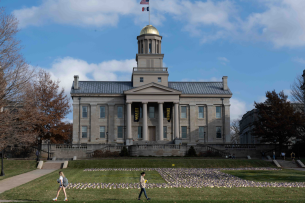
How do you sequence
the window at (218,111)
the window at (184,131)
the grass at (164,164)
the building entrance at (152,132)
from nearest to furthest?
the grass at (164,164), the building entrance at (152,132), the window at (184,131), the window at (218,111)

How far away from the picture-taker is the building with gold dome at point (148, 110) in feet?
222

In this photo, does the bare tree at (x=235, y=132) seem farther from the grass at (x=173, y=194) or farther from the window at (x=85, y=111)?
the grass at (x=173, y=194)

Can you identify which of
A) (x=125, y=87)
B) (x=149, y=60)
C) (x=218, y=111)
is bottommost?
(x=218, y=111)

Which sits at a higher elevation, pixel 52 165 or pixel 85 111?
pixel 85 111

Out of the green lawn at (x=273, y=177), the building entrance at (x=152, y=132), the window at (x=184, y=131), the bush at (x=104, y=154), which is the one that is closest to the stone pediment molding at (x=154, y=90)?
the building entrance at (x=152, y=132)

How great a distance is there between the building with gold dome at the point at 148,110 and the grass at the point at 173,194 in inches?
1658

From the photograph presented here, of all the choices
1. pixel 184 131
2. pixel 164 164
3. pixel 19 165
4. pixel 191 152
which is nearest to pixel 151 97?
pixel 184 131

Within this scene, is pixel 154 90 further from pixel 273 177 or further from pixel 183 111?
pixel 273 177

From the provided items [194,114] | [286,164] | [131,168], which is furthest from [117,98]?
[286,164]

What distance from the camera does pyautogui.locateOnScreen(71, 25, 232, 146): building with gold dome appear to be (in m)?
67.8

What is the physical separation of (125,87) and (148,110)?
6742 mm

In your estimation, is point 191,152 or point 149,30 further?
point 149,30

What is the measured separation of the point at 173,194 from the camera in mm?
23312

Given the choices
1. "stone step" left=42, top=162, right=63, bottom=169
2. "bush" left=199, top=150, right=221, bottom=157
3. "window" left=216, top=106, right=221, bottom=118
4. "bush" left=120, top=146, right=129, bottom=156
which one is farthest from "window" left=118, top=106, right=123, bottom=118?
"stone step" left=42, top=162, right=63, bottom=169
